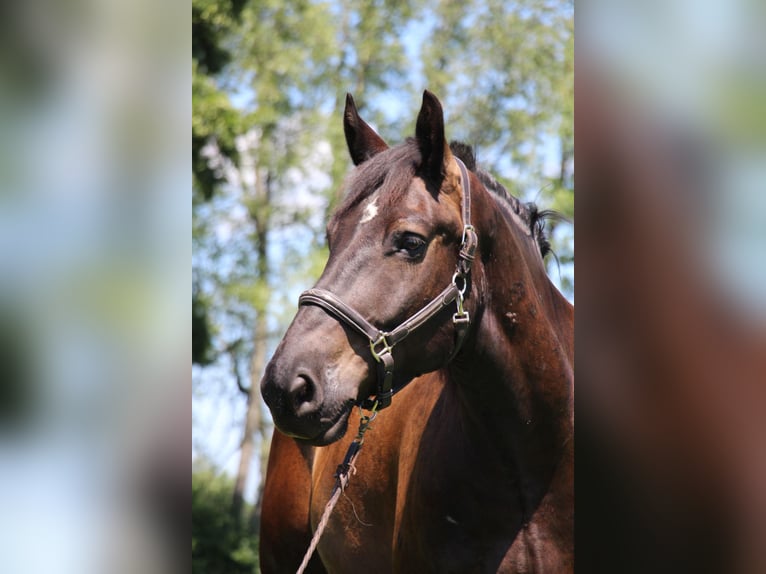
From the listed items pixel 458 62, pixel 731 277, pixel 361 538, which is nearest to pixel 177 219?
pixel 731 277

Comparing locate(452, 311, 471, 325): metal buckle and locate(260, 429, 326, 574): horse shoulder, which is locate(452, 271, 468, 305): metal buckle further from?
locate(260, 429, 326, 574): horse shoulder

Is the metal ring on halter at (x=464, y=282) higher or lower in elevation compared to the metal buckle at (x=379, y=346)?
higher

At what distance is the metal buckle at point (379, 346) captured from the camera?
2666 millimetres

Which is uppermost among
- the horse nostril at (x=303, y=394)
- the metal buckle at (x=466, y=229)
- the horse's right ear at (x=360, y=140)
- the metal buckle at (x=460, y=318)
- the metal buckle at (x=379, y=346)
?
the horse's right ear at (x=360, y=140)

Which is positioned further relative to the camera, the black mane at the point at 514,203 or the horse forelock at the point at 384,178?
the black mane at the point at 514,203

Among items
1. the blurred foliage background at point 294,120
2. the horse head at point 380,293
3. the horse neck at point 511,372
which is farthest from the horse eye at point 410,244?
the blurred foliage background at point 294,120

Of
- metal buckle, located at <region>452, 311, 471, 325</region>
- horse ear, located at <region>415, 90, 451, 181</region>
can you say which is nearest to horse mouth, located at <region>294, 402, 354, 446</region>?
metal buckle, located at <region>452, 311, 471, 325</region>

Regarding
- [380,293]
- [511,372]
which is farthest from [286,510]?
[380,293]

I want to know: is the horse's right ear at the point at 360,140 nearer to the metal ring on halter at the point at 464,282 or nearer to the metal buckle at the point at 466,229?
the metal buckle at the point at 466,229

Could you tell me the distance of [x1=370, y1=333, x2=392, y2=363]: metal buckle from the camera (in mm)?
2666

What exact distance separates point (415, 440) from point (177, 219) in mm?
2498

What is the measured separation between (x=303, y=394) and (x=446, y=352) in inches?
22.2

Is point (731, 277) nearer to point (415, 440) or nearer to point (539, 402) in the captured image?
point (539, 402)

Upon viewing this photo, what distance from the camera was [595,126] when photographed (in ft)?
2.70
